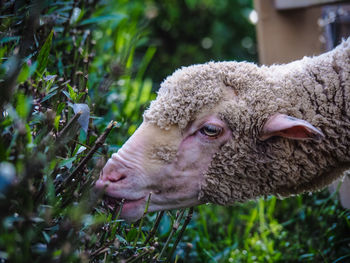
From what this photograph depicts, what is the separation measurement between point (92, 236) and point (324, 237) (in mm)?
2179

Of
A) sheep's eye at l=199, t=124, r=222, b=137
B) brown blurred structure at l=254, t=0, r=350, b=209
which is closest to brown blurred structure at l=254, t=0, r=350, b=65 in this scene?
brown blurred structure at l=254, t=0, r=350, b=209

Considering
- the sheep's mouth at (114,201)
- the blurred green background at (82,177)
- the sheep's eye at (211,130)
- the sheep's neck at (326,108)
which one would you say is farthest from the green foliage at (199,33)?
the sheep's mouth at (114,201)

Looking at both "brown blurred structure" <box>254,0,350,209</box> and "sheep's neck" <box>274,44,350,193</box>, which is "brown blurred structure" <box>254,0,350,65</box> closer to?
"brown blurred structure" <box>254,0,350,209</box>

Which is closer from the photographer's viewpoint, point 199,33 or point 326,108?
point 326,108

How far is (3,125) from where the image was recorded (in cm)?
169

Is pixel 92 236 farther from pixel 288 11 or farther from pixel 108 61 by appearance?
pixel 288 11

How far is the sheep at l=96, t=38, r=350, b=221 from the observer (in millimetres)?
2223

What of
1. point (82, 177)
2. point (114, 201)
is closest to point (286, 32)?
point (114, 201)

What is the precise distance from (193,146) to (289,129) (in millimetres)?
534

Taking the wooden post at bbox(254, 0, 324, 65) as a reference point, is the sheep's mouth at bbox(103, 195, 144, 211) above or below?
below

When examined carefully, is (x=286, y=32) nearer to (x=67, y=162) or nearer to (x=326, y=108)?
(x=326, y=108)

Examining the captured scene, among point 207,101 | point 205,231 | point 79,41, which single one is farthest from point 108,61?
point 207,101

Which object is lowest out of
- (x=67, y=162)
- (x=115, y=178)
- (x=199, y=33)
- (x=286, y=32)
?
(x=199, y=33)

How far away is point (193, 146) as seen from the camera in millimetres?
2297
